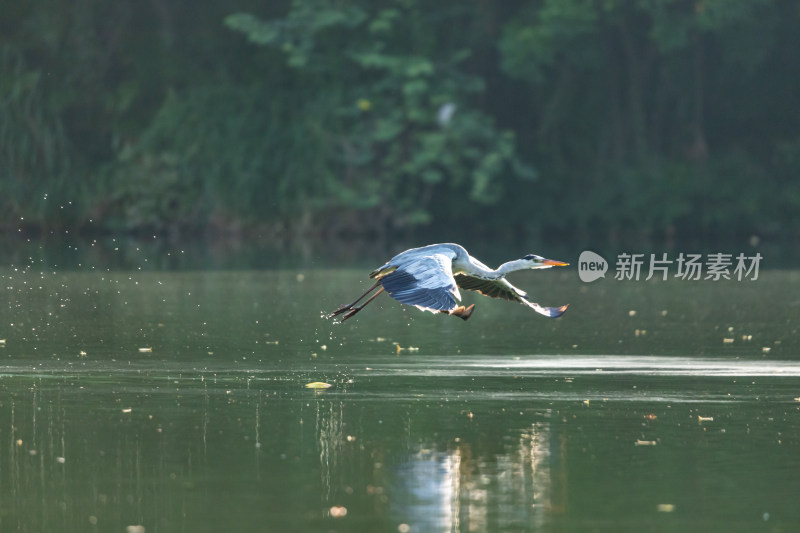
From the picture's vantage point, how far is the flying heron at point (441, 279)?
33.9ft

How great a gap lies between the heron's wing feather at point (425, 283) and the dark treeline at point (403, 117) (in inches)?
1040

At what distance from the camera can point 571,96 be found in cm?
4122

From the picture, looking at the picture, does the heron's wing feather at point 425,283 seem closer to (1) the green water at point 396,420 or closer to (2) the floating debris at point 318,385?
(1) the green water at point 396,420

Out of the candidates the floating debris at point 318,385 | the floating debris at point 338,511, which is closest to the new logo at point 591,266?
the floating debris at point 318,385

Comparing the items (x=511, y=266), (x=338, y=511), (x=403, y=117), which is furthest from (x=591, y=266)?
(x=338, y=511)

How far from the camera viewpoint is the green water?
7.82m

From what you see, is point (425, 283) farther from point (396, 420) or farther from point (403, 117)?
point (403, 117)

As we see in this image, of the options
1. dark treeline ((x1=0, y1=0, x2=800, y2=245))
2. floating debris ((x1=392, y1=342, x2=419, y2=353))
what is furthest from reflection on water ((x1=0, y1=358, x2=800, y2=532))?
dark treeline ((x1=0, y1=0, x2=800, y2=245))

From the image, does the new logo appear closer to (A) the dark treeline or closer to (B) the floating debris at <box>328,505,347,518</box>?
(A) the dark treeline

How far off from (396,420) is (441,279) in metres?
0.98

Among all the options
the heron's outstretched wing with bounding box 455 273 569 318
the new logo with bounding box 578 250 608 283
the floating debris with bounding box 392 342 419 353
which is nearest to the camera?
the heron's outstretched wing with bounding box 455 273 569 318

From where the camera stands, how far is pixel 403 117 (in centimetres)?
3862

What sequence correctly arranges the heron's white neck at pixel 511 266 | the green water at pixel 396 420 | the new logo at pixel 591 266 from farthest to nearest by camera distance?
the new logo at pixel 591 266 → the heron's white neck at pixel 511 266 → the green water at pixel 396 420

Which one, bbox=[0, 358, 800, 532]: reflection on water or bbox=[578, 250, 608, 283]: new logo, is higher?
bbox=[578, 250, 608, 283]: new logo
